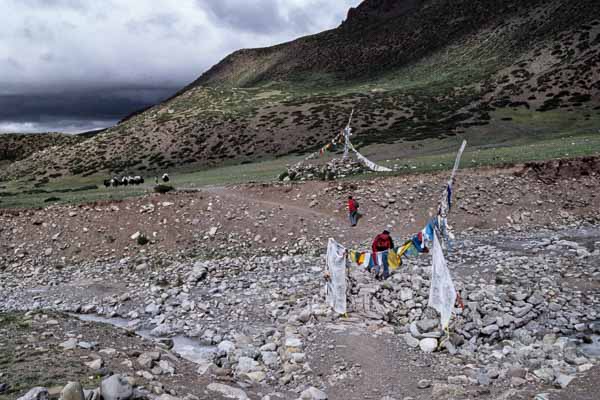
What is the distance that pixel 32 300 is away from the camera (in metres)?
17.9

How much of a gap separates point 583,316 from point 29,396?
42.0 ft

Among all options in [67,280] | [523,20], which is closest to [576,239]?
[67,280]

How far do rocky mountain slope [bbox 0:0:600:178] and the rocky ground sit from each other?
23.4 meters

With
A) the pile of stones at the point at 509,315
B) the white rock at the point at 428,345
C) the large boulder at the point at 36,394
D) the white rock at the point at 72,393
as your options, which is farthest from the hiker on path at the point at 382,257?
the large boulder at the point at 36,394

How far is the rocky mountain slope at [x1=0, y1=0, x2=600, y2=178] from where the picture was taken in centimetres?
5394

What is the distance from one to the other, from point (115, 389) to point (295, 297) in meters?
8.01

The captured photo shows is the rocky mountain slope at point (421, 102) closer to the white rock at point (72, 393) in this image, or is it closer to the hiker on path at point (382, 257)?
the hiker on path at point (382, 257)

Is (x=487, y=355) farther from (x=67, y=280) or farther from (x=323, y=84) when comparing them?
(x=323, y=84)

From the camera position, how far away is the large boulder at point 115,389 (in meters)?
7.74

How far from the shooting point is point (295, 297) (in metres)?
15.3

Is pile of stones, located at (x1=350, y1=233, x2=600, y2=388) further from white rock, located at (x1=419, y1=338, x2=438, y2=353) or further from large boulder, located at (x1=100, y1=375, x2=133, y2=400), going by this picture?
large boulder, located at (x1=100, y1=375, x2=133, y2=400)

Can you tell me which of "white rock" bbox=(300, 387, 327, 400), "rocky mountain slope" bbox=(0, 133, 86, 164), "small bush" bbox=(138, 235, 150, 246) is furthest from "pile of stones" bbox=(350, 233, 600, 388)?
"rocky mountain slope" bbox=(0, 133, 86, 164)

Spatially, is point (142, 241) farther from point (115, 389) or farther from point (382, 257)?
point (115, 389)

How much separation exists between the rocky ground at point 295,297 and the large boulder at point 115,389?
31mm
